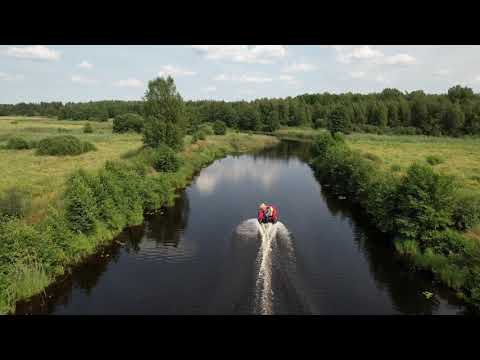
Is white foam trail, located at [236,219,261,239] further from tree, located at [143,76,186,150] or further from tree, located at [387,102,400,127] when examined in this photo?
tree, located at [387,102,400,127]

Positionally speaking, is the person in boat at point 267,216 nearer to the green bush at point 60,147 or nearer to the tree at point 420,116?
the green bush at point 60,147

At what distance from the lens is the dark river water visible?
1953 centimetres

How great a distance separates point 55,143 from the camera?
61.0 m

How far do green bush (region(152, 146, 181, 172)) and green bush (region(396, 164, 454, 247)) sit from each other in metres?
29.4

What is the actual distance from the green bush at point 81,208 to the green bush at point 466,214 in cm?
2568

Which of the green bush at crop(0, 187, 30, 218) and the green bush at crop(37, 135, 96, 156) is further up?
the green bush at crop(37, 135, 96, 156)

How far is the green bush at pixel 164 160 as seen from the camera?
4625 cm

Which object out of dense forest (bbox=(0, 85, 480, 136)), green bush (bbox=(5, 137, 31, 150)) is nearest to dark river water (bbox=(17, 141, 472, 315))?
green bush (bbox=(5, 137, 31, 150))

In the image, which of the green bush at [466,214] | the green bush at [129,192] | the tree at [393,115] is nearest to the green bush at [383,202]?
the green bush at [466,214]

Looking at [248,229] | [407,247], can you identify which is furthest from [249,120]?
[407,247]

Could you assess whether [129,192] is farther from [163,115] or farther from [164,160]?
[163,115]

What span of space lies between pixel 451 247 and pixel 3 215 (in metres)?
29.1

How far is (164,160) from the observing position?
4641 centimetres
